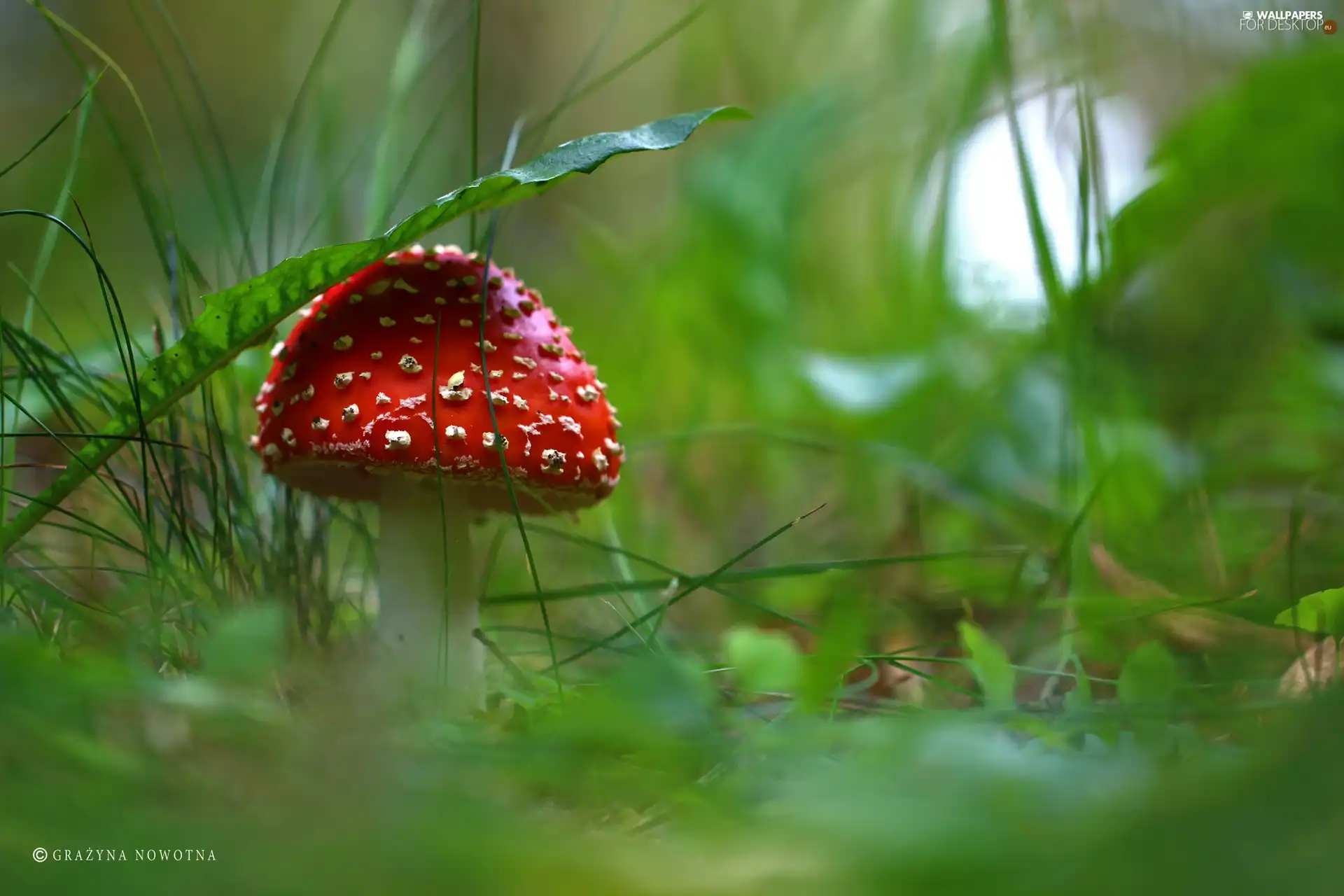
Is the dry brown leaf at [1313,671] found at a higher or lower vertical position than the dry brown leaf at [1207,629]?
lower

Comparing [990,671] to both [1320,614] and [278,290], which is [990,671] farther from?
[278,290]

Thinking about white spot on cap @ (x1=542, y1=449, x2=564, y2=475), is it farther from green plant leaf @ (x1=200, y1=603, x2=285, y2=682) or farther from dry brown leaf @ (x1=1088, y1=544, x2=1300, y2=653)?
dry brown leaf @ (x1=1088, y1=544, x2=1300, y2=653)

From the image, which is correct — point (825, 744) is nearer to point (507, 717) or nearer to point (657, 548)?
point (507, 717)

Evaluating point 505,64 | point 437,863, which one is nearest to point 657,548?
point 437,863

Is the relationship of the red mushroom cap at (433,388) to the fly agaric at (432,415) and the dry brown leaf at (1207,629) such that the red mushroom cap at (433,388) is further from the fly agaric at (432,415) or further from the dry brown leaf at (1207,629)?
the dry brown leaf at (1207,629)

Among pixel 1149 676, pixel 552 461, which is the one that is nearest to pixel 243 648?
pixel 552 461

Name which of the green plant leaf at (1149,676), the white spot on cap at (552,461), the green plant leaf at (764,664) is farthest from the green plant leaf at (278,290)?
the green plant leaf at (1149,676)
